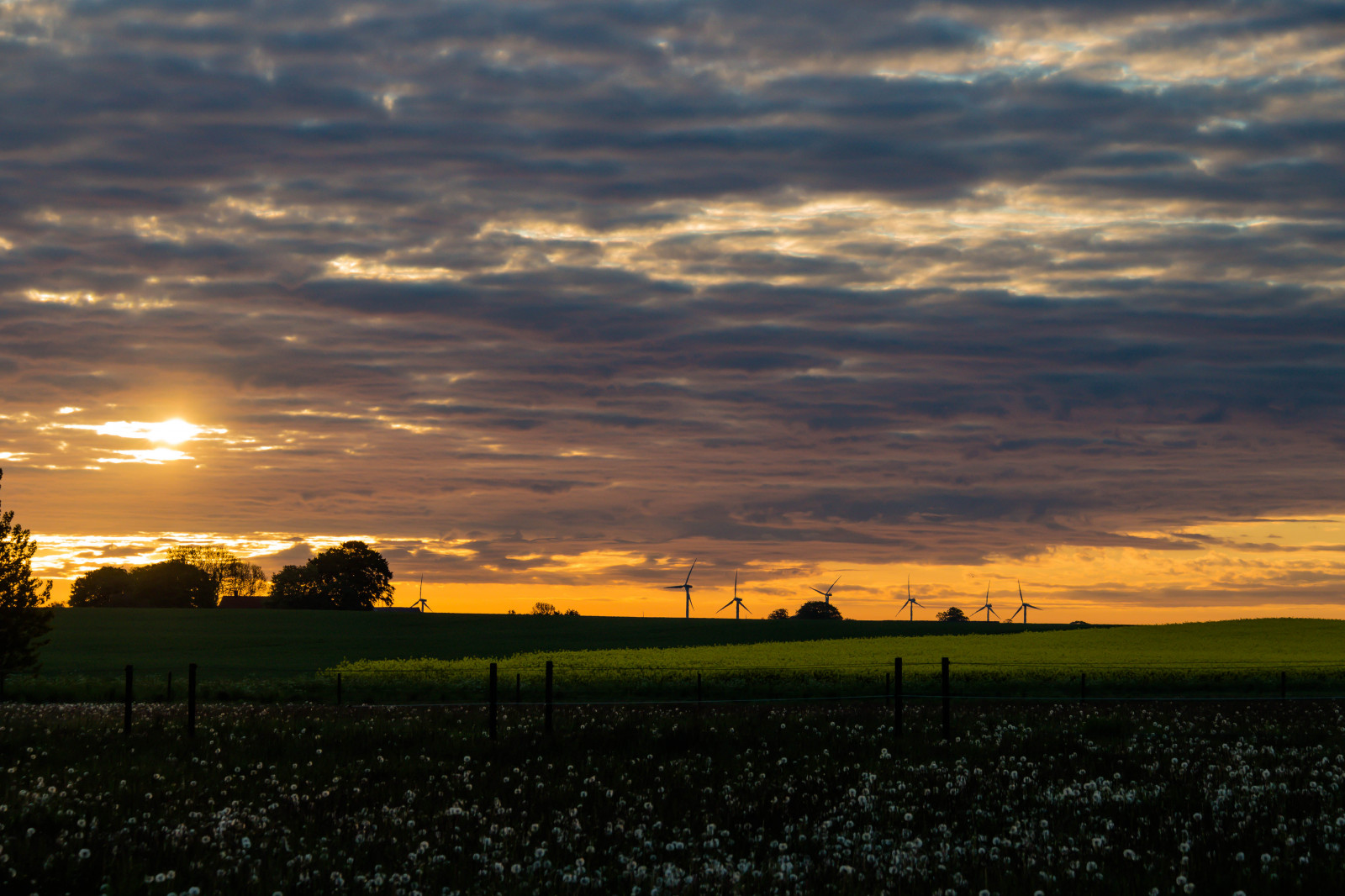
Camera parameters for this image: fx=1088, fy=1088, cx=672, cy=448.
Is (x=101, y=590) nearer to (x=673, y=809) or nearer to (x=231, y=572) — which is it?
(x=231, y=572)

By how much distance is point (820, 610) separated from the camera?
167m

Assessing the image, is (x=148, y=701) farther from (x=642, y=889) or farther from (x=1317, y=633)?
(x=1317, y=633)

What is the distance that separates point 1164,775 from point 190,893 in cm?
1570

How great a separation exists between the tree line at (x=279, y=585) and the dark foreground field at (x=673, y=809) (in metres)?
130

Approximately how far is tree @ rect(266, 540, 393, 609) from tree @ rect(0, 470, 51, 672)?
4372 inches

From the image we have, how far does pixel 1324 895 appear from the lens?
445 inches

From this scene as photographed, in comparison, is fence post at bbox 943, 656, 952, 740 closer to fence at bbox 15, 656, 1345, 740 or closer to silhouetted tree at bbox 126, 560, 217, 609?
fence at bbox 15, 656, 1345, 740

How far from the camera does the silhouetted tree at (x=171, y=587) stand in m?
152

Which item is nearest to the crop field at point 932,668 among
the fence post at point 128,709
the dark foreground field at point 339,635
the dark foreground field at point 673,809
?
the dark foreground field at point 339,635

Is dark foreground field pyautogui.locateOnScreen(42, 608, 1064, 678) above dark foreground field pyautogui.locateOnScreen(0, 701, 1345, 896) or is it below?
below

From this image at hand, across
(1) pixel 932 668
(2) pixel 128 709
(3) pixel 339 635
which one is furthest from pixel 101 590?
(2) pixel 128 709

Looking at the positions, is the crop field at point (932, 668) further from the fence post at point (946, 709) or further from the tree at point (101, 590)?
the tree at point (101, 590)

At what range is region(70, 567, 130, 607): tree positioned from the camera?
15425cm

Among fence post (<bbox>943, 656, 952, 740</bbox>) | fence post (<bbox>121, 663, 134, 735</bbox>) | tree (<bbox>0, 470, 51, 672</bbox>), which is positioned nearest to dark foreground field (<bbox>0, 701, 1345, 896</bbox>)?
fence post (<bbox>943, 656, 952, 740</bbox>)
